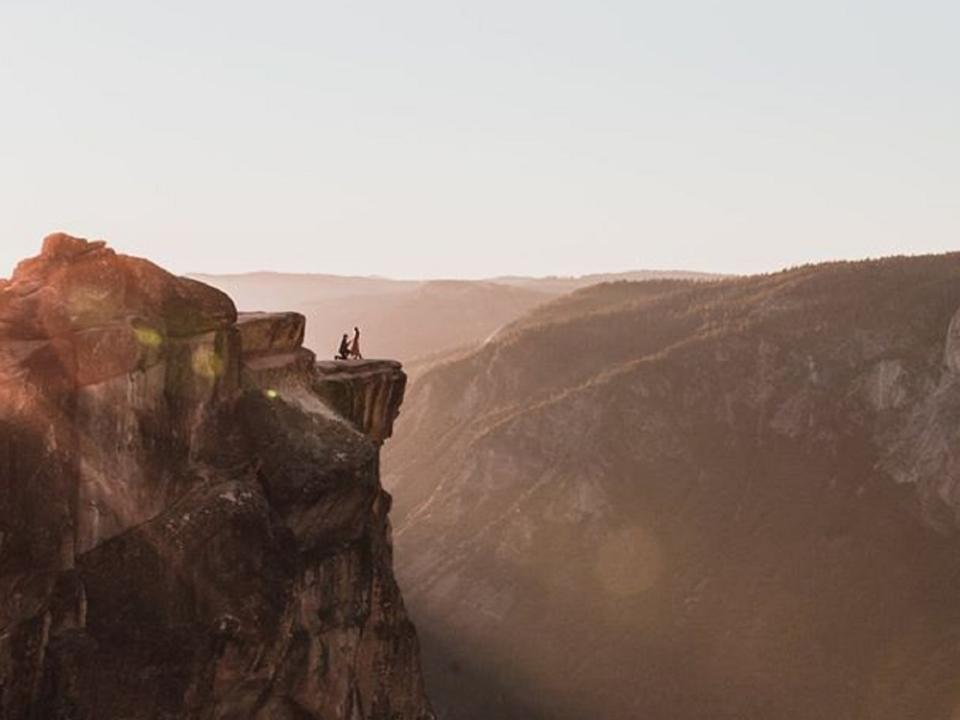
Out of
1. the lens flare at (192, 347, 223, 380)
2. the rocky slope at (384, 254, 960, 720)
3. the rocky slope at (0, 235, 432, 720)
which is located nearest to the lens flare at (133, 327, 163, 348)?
the rocky slope at (0, 235, 432, 720)

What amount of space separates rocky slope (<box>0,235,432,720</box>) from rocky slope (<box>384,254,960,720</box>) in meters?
56.2

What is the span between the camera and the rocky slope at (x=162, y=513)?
84.5ft

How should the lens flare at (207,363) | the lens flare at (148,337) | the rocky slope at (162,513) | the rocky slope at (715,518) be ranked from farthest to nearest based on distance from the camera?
1. the rocky slope at (715,518)
2. the lens flare at (207,363)
3. the lens flare at (148,337)
4. the rocky slope at (162,513)

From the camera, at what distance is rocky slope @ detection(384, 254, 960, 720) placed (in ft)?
281

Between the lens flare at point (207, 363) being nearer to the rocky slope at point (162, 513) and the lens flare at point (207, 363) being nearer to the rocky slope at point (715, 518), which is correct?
the rocky slope at point (162, 513)

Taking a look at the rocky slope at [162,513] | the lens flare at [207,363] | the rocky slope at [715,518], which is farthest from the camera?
the rocky slope at [715,518]

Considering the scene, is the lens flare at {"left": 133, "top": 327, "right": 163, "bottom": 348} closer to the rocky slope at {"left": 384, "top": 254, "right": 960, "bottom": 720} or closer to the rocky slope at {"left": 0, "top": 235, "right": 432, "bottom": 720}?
the rocky slope at {"left": 0, "top": 235, "right": 432, "bottom": 720}

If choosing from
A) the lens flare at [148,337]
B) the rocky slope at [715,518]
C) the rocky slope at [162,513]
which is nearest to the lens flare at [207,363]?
the rocky slope at [162,513]

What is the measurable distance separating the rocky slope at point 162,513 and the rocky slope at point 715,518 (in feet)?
185

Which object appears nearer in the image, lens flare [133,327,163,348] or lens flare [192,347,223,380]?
lens flare [133,327,163,348]

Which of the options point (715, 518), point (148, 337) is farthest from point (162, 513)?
point (715, 518)

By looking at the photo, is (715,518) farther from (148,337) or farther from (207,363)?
(148,337)

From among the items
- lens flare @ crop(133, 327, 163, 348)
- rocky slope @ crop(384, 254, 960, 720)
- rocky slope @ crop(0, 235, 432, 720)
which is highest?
lens flare @ crop(133, 327, 163, 348)

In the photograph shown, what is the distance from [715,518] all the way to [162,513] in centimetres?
8394
